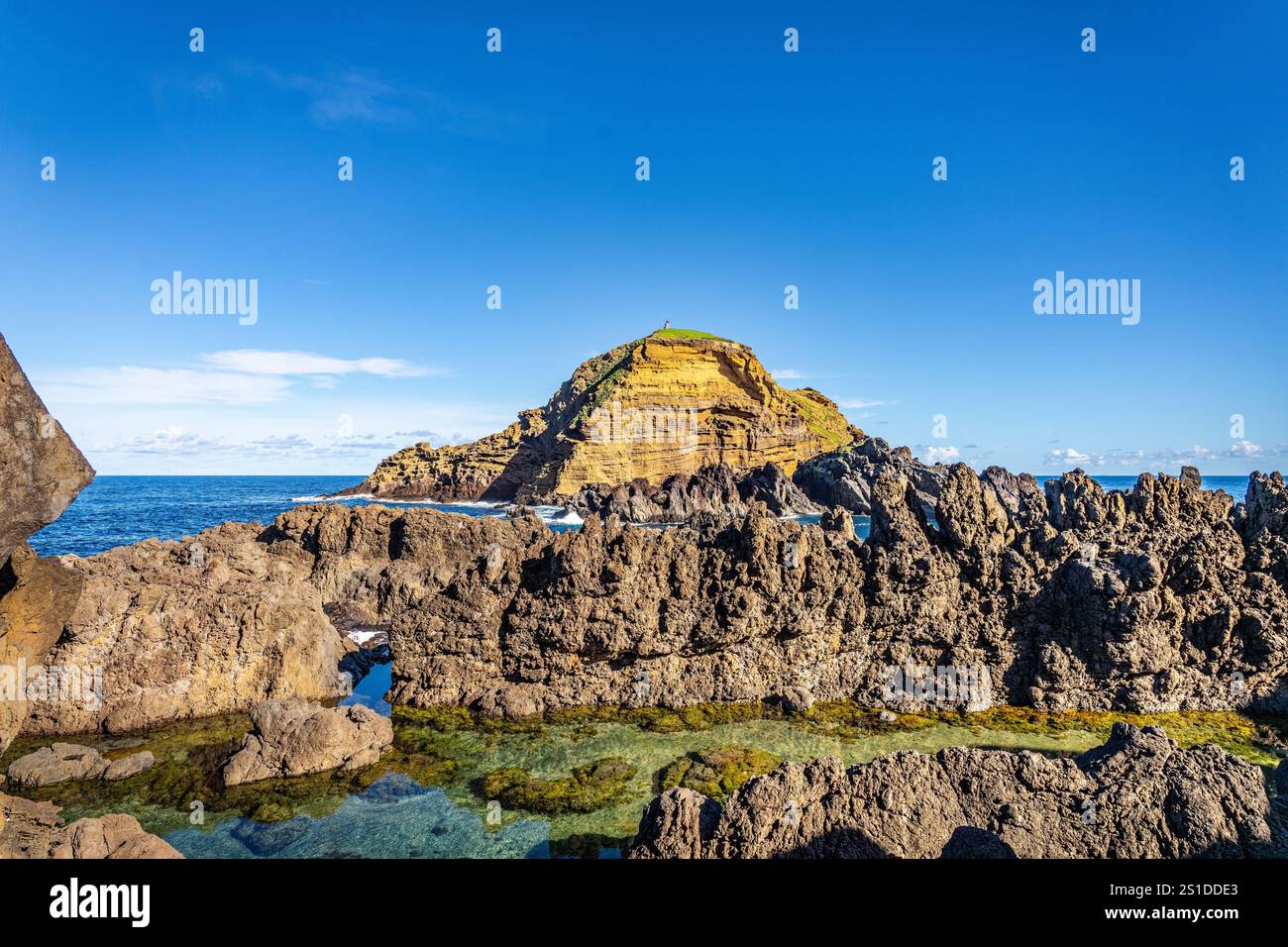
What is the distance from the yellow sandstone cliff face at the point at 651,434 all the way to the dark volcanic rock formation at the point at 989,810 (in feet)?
284

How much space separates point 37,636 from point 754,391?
10193 cm

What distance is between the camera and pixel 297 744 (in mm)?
12672

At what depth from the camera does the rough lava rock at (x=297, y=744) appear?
1240 cm

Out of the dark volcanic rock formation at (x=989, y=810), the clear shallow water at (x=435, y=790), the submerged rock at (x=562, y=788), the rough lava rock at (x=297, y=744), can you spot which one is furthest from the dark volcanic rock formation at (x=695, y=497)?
the dark volcanic rock formation at (x=989, y=810)

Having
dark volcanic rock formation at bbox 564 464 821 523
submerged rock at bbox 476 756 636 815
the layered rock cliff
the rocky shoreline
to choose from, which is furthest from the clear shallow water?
dark volcanic rock formation at bbox 564 464 821 523

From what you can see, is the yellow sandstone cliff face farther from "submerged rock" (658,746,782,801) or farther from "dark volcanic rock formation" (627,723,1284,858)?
"dark volcanic rock formation" (627,723,1284,858)

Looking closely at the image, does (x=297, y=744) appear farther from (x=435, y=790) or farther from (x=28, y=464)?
(x=28, y=464)

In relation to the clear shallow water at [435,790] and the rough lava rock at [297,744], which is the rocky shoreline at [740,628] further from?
the clear shallow water at [435,790]

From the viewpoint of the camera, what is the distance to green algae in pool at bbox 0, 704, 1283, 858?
34.6ft

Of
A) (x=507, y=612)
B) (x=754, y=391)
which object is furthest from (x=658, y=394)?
(x=507, y=612)

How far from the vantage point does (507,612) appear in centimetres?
1672

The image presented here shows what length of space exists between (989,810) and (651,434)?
9244cm

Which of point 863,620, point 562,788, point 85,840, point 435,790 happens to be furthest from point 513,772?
point 863,620
